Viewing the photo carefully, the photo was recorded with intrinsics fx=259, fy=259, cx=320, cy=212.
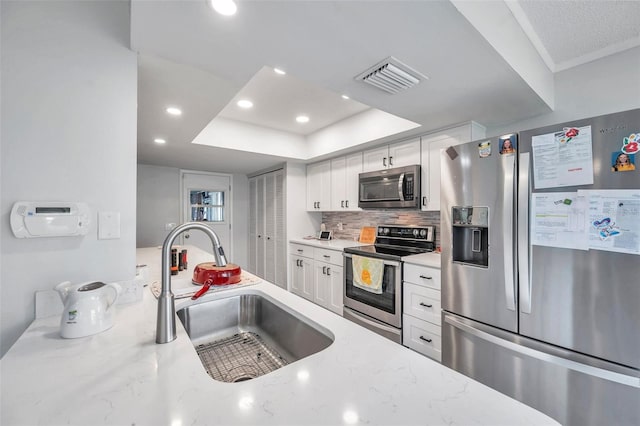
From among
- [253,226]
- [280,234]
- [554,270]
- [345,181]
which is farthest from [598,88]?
[253,226]

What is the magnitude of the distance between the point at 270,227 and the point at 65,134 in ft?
11.5

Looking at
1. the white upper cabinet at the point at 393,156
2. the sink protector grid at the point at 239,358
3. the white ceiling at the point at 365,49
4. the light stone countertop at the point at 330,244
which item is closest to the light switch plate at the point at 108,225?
the sink protector grid at the point at 239,358

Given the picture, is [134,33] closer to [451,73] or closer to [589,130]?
[451,73]

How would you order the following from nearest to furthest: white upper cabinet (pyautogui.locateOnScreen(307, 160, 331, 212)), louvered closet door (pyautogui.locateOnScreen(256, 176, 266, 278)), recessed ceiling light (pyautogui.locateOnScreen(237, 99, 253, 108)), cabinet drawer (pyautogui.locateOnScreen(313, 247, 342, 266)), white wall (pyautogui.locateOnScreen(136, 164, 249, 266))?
recessed ceiling light (pyautogui.locateOnScreen(237, 99, 253, 108))
cabinet drawer (pyautogui.locateOnScreen(313, 247, 342, 266))
white upper cabinet (pyautogui.locateOnScreen(307, 160, 331, 212))
white wall (pyautogui.locateOnScreen(136, 164, 249, 266))
louvered closet door (pyautogui.locateOnScreen(256, 176, 266, 278))

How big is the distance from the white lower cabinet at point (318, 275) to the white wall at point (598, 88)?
2377 millimetres

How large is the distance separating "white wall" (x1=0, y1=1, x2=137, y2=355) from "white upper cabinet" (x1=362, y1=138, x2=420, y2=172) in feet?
7.92

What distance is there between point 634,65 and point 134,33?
292 centimetres

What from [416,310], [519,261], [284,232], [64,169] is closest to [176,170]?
[284,232]

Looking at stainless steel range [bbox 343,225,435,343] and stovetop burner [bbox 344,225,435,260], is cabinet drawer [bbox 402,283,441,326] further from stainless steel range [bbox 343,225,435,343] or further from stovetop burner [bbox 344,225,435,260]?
stovetop burner [bbox 344,225,435,260]

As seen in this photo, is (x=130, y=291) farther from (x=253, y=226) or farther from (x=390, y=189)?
(x=253, y=226)

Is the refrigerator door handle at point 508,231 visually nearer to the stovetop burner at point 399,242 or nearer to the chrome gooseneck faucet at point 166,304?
the stovetop burner at point 399,242

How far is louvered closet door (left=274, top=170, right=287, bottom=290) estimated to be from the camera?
13.6ft

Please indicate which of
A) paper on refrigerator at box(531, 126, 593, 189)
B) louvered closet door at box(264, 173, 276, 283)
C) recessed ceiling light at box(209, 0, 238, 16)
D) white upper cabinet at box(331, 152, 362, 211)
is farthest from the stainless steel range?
recessed ceiling light at box(209, 0, 238, 16)

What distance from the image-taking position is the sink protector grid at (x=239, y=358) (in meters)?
1.09
